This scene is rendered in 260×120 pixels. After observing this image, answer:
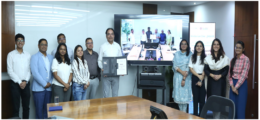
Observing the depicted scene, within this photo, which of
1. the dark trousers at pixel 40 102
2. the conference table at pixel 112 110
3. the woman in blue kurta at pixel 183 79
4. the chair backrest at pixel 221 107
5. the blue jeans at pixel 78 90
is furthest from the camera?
the woman in blue kurta at pixel 183 79

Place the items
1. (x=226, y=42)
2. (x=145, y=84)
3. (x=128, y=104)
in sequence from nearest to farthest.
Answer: (x=128, y=104)
(x=145, y=84)
(x=226, y=42)

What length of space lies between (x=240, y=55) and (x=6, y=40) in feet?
13.7

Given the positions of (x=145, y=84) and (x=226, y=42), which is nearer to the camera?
(x=145, y=84)

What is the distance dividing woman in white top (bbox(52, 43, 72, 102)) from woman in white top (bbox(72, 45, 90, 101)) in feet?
0.43

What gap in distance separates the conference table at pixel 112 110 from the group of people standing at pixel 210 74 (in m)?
1.82

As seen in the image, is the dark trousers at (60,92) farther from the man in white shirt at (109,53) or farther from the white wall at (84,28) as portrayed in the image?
the white wall at (84,28)

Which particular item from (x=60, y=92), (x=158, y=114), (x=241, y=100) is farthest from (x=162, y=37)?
(x=158, y=114)

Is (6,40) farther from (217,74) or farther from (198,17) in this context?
(198,17)

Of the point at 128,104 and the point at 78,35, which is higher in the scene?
the point at 78,35

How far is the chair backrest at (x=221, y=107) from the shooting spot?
76.5 inches

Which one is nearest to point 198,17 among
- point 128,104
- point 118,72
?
point 118,72

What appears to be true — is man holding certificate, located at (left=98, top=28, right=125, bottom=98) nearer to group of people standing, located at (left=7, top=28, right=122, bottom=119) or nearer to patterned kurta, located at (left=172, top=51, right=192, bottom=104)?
group of people standing, located at (left=7, top=28, right=122, bottom=119)

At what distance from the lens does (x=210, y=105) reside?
7.06 ft

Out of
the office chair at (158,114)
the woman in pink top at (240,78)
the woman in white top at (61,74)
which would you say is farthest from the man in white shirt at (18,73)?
the woman in pink top at (240,78)
